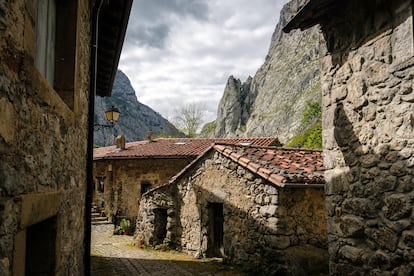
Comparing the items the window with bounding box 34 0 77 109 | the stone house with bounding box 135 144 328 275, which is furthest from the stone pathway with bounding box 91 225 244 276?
the window with bounding box 34 0 77 109

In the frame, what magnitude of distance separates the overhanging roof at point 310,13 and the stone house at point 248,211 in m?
3.57

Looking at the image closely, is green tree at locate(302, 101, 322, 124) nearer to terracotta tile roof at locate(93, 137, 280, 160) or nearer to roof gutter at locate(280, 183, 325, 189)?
terracotta tile roof at locate(93, 137, 280, 160)

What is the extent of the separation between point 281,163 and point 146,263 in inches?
171

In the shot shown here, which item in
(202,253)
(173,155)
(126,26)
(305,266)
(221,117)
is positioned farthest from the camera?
(221,117)

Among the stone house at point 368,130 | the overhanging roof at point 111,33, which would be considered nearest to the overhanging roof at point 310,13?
the stone house at point 368,130

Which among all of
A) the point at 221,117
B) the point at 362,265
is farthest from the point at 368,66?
the point at 221,117

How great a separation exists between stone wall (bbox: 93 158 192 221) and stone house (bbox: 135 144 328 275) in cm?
509

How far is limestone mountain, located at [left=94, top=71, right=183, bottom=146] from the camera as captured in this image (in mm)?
60316

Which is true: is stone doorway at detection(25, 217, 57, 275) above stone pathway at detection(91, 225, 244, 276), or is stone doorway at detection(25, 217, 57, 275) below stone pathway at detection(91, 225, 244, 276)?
above

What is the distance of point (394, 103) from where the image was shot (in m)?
3.33

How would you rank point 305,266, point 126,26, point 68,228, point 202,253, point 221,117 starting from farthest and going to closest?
point 221,117
point 202,253
point 305,266
point 126,26
point 68,228

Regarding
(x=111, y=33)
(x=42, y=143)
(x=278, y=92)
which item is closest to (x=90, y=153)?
(x=111, y=33)

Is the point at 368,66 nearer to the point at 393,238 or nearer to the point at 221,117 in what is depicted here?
the point at 393,238

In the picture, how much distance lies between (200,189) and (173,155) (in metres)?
6.82
